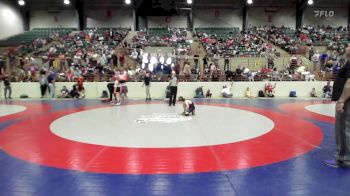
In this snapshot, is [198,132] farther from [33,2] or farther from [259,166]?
[33,2]

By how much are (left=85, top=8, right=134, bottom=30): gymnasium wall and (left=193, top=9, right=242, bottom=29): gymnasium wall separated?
23.7 feet

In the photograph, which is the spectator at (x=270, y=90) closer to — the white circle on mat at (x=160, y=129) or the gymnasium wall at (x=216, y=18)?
the white circle on mat at (x=160, y=129)

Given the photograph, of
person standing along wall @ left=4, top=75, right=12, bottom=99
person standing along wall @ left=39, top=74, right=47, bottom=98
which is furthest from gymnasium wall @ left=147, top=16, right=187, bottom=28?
person standing along wall @ left=4, top=75, right=12, bottom=99

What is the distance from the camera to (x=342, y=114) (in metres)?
4.70

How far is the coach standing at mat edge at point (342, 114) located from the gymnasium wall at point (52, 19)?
106 feet

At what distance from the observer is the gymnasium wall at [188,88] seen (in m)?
16.8

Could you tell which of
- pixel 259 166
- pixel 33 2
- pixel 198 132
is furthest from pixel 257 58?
pixel 33 2

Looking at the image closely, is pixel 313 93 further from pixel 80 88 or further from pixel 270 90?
pixel 80 88

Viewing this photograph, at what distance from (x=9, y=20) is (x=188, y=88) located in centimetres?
2238

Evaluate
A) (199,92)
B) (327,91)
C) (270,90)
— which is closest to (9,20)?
(199,92)

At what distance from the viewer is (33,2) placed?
1286 inches

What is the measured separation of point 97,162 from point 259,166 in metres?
2.64
